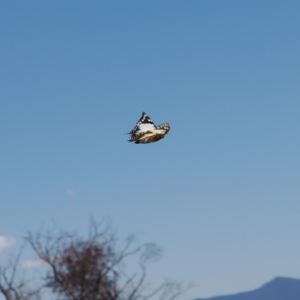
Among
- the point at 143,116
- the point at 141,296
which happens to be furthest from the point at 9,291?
the point at 143,116

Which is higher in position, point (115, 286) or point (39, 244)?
point (39, 244)

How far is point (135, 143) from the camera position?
14891 millimetres

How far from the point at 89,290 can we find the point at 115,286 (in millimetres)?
891

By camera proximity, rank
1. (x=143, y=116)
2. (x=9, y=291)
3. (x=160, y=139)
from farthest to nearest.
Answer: (x=9, y=291)
(x=143, y=116)
(x=160, y=139)

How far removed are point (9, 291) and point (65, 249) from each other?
2.32 metres

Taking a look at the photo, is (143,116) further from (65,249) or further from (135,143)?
(65,249)

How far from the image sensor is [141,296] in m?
25.7

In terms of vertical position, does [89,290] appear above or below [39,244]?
below

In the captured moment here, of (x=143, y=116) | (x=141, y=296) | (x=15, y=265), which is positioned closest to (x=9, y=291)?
(x=15, y=265)

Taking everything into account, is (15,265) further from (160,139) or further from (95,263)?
(160,139)

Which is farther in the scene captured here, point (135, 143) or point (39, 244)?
point (39, 244)

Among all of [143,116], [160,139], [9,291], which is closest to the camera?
[160,139]

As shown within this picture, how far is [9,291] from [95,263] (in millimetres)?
3046

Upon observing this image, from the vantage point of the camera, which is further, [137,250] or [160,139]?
[137,250]
